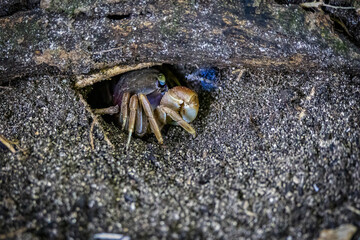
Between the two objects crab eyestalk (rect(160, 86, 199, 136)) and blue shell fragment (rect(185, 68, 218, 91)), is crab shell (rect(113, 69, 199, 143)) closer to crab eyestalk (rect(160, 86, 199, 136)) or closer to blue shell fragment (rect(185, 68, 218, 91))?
crab eyestalk (rect(160, 86, 199, 136))

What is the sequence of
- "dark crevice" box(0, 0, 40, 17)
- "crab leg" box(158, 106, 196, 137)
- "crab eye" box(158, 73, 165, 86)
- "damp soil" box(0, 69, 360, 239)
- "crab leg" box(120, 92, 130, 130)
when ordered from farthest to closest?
"crab eye" box(158, 73, 165, 86) → "crab leg" box(120, 92, 130, 130) → "crab leg" box(158, 106, 196, 137) → "dark crevice" box(0, 0, 40, 17) → "damp soil" box(0, 69, 360, 239)

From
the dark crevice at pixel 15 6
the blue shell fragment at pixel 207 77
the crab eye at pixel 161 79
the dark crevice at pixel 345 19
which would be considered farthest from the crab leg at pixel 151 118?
the dark crevice at pixel 345 19

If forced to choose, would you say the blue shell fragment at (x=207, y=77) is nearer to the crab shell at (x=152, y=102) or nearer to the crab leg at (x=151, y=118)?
the crab shell at (x=152, y=102)

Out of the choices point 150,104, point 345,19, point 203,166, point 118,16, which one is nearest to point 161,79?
point 150,104

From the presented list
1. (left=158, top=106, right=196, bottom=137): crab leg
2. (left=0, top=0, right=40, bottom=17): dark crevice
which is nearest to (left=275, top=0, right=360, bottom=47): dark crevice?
(left=158, top=106, right=196, bottom=137): crab leg

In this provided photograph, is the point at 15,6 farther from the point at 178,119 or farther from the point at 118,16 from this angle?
the point at 178,119

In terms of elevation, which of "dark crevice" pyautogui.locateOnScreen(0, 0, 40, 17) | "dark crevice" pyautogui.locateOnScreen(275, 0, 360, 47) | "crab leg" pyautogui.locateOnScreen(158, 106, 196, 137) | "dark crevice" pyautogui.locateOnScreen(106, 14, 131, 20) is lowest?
"crab leg" pyautogui.locateOnScreen(158, 106, 196, 137)

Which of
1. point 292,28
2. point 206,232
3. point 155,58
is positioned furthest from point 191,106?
point 206,232
